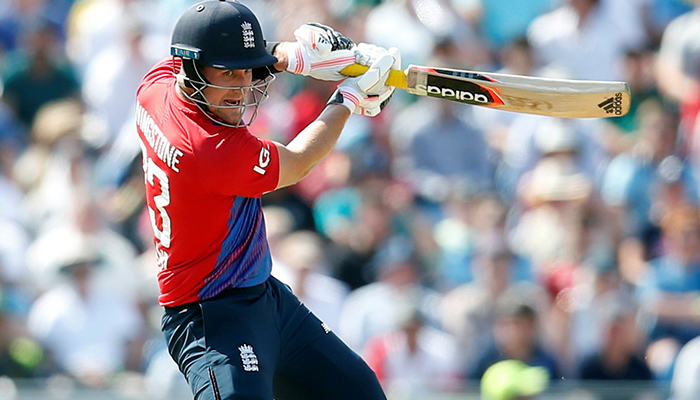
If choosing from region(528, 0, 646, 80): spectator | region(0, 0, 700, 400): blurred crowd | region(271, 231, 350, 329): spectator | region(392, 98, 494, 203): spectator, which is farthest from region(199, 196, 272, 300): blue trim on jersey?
region(528, 0, 646, 80): spectator

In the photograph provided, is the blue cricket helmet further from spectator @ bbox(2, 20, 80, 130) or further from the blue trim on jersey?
spectator @ bbox(2, 20, 80, 130)

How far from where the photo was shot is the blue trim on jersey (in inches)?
172

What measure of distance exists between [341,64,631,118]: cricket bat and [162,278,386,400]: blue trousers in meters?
1.06

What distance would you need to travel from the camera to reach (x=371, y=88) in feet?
15.2

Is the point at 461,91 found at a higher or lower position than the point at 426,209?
higher

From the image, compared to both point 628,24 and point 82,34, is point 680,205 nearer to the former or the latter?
point 628,24

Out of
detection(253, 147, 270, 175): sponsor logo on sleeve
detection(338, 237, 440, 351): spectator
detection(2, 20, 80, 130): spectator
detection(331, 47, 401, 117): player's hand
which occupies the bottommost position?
detection(338, 237, 440, 351): spectator

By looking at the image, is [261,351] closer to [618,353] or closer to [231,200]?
[231,200]

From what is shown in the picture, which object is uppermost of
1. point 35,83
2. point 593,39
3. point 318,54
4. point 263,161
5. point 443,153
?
point 593,39

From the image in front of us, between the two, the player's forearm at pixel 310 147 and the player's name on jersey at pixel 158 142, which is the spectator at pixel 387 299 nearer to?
the player's forearm at pixel 310 147

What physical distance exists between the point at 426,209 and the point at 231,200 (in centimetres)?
428

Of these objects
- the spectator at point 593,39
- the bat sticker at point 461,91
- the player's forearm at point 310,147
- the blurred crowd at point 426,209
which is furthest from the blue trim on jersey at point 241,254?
the spectator at point 593,39

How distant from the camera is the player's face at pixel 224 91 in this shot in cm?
426

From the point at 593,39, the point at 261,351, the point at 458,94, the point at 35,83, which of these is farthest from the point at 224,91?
the point at 35,83
